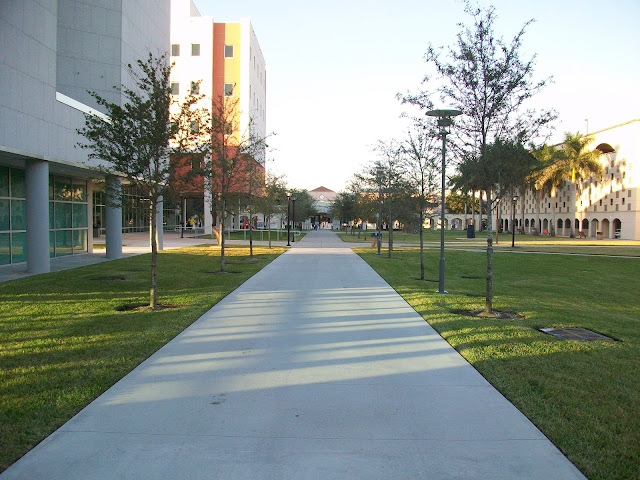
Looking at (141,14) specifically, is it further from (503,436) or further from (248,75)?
(248,75)

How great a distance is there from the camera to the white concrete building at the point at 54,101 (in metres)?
13.9

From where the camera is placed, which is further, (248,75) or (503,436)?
(248,75)

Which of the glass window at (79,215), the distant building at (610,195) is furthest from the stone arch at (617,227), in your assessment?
the glass window at (79,215)

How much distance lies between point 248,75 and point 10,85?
40981 millimetres

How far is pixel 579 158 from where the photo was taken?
6088 centimetres

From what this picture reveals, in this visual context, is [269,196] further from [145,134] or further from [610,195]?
[610,195]

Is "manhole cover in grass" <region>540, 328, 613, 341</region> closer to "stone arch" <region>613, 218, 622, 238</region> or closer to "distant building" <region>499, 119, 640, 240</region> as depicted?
"distant building" <region>499, 119, 640, 240</region>

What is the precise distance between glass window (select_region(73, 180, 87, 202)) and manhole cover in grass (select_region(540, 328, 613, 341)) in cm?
2170

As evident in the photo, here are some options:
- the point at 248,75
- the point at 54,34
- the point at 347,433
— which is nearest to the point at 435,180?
the point at 54,34

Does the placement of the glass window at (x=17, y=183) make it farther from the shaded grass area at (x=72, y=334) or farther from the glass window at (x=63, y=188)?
the shaded grass area at (x=72, y=334)

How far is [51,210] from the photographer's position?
69.9 ft

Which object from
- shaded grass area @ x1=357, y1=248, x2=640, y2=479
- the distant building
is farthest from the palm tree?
shaded grass area @ x1=357, y1=248, x2=640, y2=479

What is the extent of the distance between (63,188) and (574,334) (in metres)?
21.3

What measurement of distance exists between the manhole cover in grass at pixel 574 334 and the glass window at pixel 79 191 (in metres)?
21.7
